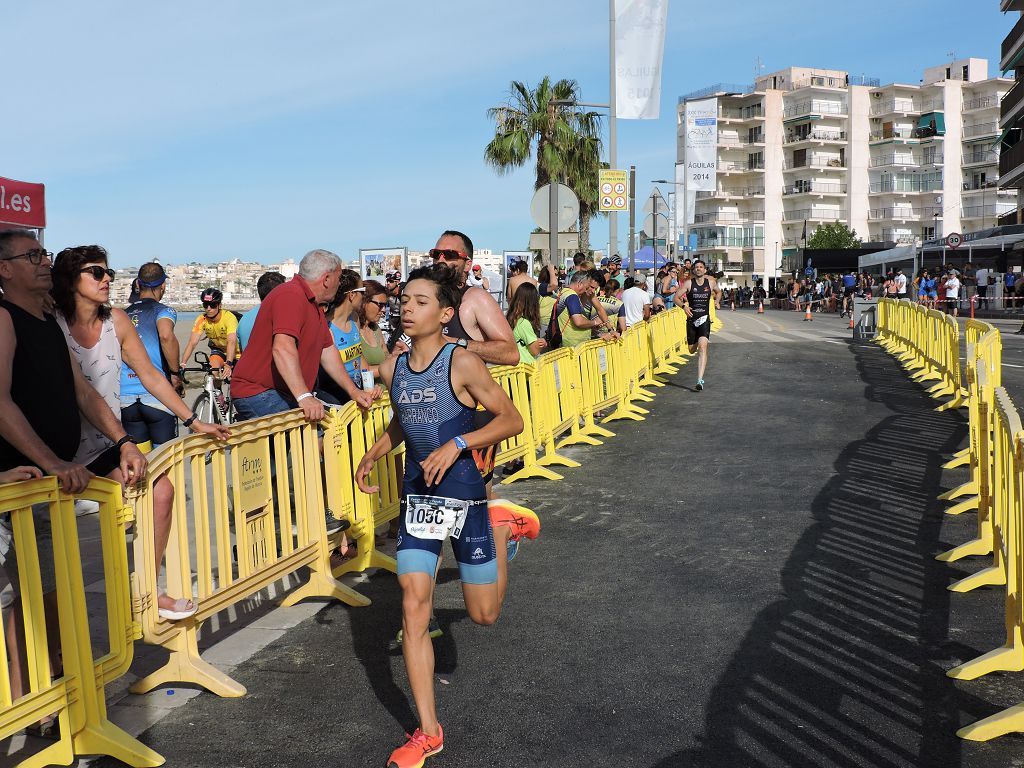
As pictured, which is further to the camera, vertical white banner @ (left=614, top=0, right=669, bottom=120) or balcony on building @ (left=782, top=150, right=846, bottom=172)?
balcony on building @ (left=782, top=150, right=846, bottom=172)

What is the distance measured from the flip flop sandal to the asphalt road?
378 mm

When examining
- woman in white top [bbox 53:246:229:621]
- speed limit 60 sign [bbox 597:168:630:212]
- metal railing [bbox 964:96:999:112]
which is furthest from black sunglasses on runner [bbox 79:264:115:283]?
metal railing [bbox 964:96:999:112]

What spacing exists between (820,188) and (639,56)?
8891cm

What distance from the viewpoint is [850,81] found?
103562 millimetres

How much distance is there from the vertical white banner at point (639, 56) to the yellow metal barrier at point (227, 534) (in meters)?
16.4

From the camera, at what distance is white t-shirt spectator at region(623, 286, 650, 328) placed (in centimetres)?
1697

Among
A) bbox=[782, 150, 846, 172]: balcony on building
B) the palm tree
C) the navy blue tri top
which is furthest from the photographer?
bbox=[782, 150, 846, 172]: balcony on building

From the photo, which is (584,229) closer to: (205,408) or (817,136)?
(205,408)

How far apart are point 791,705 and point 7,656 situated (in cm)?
300

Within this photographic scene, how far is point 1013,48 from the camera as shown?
5566cm

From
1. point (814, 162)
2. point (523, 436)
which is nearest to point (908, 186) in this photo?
point (814, 162)

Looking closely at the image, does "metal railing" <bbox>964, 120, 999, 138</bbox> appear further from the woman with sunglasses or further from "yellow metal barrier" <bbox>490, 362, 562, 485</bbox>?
the woman with sunglasses

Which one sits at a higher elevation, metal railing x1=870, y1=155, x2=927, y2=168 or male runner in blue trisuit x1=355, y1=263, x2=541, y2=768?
metal railing x1=870, y1=155, x2=927, y2=168

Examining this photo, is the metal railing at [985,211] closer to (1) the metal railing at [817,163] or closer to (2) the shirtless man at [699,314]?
(1) the metal railing at [817,163]
